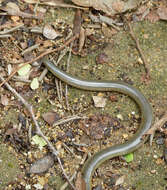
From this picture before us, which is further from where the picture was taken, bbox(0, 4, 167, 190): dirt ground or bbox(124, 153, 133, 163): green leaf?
bbox(124, 153, 133, 163): green leaf

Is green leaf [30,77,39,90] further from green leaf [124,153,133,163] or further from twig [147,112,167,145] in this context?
twig [147,112,167,145]

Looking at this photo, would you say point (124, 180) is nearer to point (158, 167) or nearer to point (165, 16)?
point (158, 167)

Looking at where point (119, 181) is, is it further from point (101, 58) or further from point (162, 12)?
point (162, 12)

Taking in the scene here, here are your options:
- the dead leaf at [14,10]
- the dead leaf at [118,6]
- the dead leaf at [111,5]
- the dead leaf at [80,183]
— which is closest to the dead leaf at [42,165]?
the dead leaf at [80,183]

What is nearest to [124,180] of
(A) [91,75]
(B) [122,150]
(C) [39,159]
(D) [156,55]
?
(B) [122,150]

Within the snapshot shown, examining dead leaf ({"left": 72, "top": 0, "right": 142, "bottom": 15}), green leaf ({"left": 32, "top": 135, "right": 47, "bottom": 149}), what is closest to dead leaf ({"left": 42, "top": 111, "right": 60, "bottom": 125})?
green leaf ({"left": 32, "top": 135, "right": 47, "bottom": 149})

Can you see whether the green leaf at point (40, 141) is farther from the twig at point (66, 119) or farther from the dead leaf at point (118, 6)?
the dead leaf at point (118, 6)
